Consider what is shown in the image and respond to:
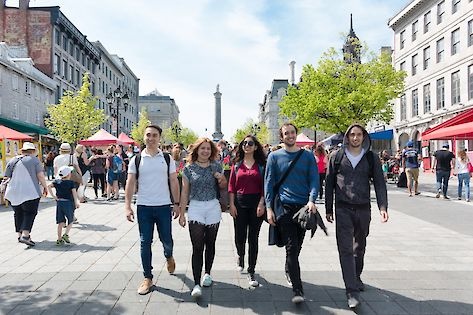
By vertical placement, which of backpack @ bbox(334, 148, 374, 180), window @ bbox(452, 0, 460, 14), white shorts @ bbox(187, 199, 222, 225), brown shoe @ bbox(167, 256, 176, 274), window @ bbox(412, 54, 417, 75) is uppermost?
window @ bbox(452, 0, 460, 14)

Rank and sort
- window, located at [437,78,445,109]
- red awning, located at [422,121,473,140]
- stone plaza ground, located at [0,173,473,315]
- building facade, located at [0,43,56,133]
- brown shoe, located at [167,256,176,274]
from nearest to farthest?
stone plaza ground, located at [0,173,473,315] → brown shoe, located at [167,256,176,274] → red awning, located at [422,121,473,140] → building facade, located at [0,43,56,133] → window, located at [437,78,445,109]

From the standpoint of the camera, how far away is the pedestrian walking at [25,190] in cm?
690

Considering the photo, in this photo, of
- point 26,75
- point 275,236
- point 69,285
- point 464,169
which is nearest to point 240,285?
point 275,236

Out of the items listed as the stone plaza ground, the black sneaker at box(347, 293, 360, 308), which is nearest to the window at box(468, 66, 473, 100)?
the stone plaza ground

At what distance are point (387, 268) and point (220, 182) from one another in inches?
107

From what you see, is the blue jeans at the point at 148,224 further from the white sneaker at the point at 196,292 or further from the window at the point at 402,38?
the window at the point at 402,38

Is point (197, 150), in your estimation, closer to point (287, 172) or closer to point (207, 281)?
point (287, 172)

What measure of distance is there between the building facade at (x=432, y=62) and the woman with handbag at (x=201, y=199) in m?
23.6

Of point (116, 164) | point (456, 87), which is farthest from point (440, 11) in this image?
point (116, 164)

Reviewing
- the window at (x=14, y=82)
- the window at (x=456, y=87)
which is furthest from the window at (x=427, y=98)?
the window at (x=14, y=82)

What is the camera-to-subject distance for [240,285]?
4711 millimetres

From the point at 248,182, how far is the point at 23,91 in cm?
3554

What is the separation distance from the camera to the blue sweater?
4273mm

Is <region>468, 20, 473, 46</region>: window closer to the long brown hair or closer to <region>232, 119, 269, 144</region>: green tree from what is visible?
the long brown hair
